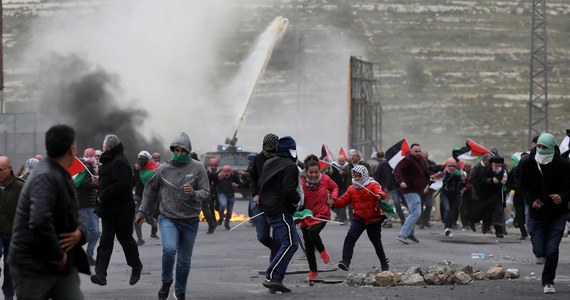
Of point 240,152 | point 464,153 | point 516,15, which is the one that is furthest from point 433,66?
point 464,153

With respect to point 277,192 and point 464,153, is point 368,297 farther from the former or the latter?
point 464,153

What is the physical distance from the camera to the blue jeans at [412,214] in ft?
67.7

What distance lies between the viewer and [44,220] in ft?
24.8

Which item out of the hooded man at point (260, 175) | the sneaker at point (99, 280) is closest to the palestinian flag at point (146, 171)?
the hooded man at point (260, 175)

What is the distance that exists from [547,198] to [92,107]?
155 ft

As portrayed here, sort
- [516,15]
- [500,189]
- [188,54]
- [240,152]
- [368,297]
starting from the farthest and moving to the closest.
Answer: [516,15] < [188,54] < [240,152] < [500,189] < [368,297]

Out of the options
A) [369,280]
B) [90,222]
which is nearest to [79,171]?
[90,222]

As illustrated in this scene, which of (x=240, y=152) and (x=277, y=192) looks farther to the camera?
(x=240, y=152)

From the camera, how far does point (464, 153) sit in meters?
29.8

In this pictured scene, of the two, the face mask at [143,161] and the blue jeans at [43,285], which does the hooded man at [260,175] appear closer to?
the face mask at [143,161]

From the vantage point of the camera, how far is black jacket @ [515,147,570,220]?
1288cm

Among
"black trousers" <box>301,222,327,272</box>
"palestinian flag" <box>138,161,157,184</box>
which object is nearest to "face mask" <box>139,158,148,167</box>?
"palestinian flag" <box>138,161,157,184</box>

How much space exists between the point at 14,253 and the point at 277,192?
231 inches

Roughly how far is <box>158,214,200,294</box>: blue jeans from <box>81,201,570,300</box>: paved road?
2.27ft
